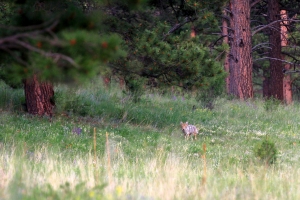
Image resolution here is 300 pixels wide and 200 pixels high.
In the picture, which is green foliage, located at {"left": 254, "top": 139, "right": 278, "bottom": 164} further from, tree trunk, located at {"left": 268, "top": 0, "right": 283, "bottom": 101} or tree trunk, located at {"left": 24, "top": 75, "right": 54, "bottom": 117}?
tree trunk, located at {"left": 268, "top": 0, "right": 283, "bottom": 101}

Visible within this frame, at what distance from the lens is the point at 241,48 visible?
17.3m

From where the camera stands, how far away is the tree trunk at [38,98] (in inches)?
448

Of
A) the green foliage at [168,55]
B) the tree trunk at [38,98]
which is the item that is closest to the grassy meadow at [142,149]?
the tree trunk at [38,98]

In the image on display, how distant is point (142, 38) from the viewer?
36.5 ft

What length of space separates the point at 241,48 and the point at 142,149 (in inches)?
363

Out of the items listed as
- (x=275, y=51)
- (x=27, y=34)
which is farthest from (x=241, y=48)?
(x=27, y=34)

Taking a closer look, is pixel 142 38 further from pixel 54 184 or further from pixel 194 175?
pixel 54 184

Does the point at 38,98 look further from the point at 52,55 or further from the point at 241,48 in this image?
the point at 241,48

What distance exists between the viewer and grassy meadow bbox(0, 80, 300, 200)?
201 inches

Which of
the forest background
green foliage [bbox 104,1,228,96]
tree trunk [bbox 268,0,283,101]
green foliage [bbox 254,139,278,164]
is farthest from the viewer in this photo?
tree trunk [bbox 268,0,283,101]

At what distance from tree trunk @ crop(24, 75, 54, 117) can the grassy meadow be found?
254 millimetres

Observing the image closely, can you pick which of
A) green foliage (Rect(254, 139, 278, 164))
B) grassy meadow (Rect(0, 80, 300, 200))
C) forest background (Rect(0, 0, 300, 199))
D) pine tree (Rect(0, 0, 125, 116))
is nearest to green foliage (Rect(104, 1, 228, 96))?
forest background (Rect(0, 0, 300, 199))

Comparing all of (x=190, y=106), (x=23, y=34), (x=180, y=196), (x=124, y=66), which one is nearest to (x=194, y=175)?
(x=180, y=196)

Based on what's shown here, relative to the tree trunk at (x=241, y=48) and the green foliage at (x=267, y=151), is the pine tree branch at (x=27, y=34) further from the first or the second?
the tree trunk at (x=241, y=48)
